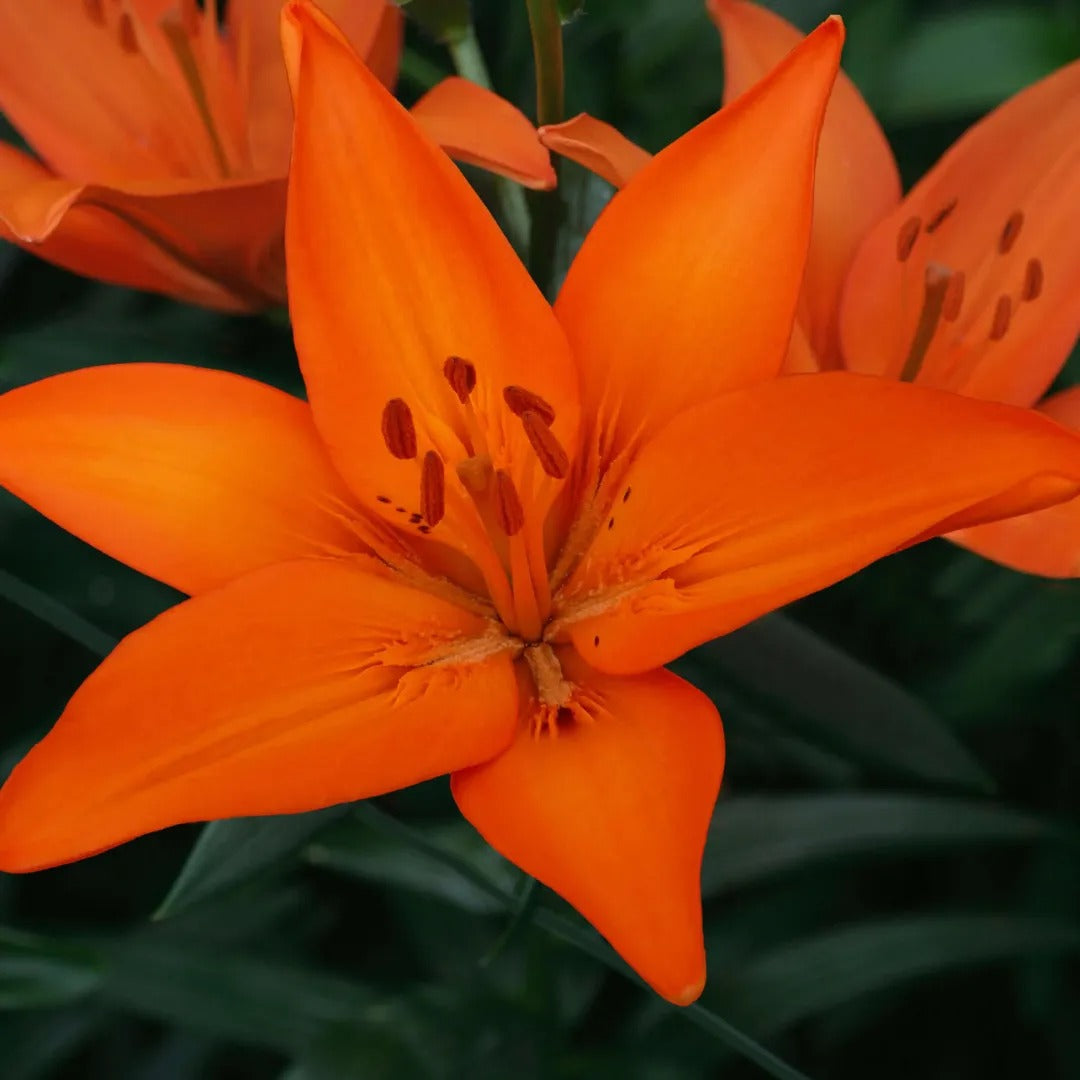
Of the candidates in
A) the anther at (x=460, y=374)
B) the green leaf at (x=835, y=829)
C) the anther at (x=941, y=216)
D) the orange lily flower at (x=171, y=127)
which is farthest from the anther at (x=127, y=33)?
the green leaf at (x=835, y=829)

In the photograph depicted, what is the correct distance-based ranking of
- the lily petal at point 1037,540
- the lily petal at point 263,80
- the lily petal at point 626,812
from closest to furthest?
the lily petal at point 626,812, the lily petal at point 1037,540, the lily petal at point 263,80

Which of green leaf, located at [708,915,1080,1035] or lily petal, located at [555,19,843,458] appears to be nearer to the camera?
lily petal, located at [555,19,843,458]

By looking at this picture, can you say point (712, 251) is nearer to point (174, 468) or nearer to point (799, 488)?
point (799, 488)

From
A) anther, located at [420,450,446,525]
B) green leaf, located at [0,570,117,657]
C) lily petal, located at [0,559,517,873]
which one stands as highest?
anther, located at [420,450,446,525]

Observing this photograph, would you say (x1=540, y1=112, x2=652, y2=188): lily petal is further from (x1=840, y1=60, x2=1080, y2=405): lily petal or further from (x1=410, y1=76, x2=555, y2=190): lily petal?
(x1=840, y1=60, x2=1080, y2=405): lily petal

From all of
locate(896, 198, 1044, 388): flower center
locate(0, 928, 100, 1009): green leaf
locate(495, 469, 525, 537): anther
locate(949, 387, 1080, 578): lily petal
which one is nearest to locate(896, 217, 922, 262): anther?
locate(896, 198, 1044, 388): flower center

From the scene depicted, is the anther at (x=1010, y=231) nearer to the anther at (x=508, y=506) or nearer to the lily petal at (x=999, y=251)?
the lily petal at (x=999, y=251)

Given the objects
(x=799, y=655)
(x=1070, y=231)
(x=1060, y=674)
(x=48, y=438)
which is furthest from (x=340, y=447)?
(x=1060, y=674)
